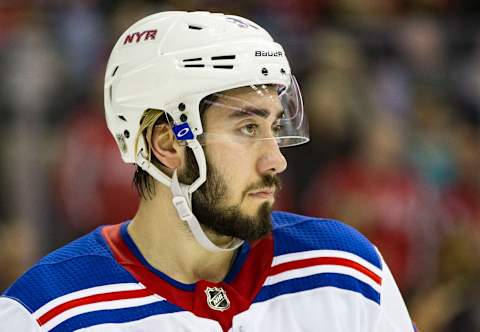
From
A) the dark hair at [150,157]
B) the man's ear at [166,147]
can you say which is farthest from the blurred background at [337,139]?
the man's ear at [166,147]

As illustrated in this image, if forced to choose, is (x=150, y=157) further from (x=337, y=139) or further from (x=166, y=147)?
(x=337, y=139)

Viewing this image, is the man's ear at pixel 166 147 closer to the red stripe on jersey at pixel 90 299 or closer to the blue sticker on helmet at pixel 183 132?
the blue sticker on helmet at pixel 183 132

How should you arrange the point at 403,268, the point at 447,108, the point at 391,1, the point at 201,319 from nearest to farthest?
the point at 201,319, the point at 403,268, the point at 447,108, the point at 391,1

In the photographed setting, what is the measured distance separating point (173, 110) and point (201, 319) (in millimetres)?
522

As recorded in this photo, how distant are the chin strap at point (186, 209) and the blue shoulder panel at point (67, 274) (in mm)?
197

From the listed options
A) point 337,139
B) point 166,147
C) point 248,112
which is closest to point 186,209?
point 166,147

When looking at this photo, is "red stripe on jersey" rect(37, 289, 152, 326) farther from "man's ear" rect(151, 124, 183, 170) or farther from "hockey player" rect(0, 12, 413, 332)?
"man's ear" rect(151, 124, 183, 170)

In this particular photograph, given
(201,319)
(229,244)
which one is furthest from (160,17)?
(201,319)

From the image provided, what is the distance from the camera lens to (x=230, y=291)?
275 centimetres

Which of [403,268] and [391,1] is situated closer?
[403,268]

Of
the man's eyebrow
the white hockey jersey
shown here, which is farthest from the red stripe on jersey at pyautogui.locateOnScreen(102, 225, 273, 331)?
the man's eyebrow

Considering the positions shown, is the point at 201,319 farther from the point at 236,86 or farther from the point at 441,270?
the point at 441,270

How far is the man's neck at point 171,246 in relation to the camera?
2768mm

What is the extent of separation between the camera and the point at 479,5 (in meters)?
6.63
